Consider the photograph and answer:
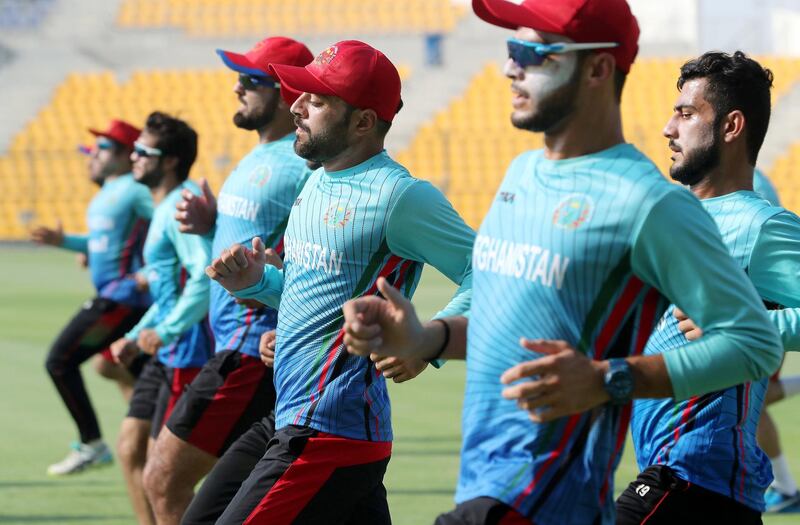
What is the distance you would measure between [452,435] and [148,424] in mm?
3418

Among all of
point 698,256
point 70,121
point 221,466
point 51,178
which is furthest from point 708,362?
point 70,121

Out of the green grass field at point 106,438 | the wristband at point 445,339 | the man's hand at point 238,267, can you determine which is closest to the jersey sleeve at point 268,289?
the man's hand at point 238,267

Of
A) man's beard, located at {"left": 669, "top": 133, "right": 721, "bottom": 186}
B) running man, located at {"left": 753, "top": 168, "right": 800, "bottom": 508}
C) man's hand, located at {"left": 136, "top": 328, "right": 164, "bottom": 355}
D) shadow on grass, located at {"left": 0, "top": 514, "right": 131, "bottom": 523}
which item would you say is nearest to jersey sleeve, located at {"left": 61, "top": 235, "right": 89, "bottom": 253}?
shadow on grass, located at {"left": 0, "top": 514, "right": 131, "bottom": 523}

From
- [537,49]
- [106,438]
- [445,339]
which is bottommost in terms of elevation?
[106,438]

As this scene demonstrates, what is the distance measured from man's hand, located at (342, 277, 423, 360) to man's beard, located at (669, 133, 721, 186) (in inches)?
61.6

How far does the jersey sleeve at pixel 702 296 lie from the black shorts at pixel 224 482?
2276mm

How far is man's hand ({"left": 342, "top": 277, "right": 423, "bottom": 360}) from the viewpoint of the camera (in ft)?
10.8

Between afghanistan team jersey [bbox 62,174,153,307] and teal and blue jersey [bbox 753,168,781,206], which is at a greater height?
teal and blue jersey [bbox 753,168,781,206]

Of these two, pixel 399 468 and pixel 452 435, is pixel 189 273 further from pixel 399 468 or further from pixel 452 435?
pixel 452 435

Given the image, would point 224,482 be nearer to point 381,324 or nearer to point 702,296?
point 381,324

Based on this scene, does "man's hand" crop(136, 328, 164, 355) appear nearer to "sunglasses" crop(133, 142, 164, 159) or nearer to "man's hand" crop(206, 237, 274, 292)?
"sunglasses" crop(133, 142, 164, 159)

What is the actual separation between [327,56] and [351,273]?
2.57 ft

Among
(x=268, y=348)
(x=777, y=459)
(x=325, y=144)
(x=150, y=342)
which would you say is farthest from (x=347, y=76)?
(x=777, y=459)

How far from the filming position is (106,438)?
34.5 ft
